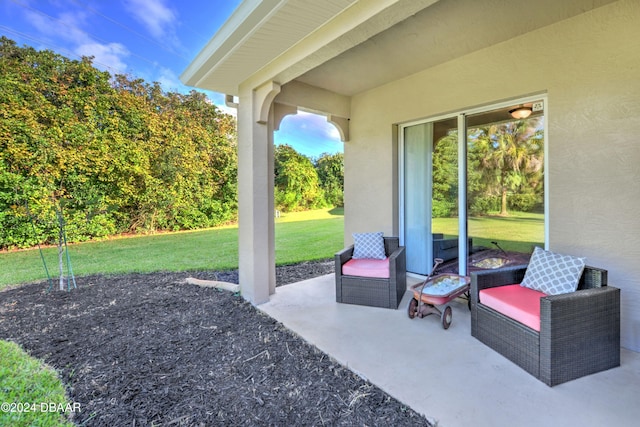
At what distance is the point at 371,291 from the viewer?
3.58m

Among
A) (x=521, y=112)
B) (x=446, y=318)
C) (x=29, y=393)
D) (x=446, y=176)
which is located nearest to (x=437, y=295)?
(x=446, y=318)

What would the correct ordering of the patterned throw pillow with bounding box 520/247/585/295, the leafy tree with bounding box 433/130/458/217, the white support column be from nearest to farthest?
the patterned throw pillow with bounding box 520/247/585/295
the white support column
the leafy tree with bounding box 433/130/458/217

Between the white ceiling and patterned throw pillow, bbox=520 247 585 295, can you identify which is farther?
the white ceiling

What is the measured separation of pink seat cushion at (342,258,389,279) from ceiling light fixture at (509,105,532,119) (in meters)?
2.45

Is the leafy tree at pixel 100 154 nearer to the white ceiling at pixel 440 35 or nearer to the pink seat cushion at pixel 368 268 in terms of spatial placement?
the pink seat cushion at pixel 368 268

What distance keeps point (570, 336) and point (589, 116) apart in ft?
6.97

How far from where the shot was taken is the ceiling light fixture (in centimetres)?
340

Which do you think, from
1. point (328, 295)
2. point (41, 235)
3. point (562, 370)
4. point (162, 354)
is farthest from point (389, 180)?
point (41, 235)

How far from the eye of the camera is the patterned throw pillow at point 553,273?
95.3 inches

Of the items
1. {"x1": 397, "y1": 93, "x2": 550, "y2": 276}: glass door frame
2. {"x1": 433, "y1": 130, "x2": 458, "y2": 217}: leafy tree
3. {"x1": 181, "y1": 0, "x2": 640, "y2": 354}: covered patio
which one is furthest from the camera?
{"x1": 433, "y1": 130, "x2": 458, "y2": 217}: leafy tree

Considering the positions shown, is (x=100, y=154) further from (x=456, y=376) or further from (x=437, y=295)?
(x=456, y=376)

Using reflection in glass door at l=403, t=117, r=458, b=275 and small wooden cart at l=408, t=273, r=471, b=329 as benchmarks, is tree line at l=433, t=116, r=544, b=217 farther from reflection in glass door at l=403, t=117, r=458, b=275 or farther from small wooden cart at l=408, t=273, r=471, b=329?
small wooden cart at l=408, t=273, r=471, b=329

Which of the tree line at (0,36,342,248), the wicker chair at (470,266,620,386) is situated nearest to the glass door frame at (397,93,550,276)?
the wicker chair at (470,266,620,386)

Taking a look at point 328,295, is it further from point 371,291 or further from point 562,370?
point 562,370
